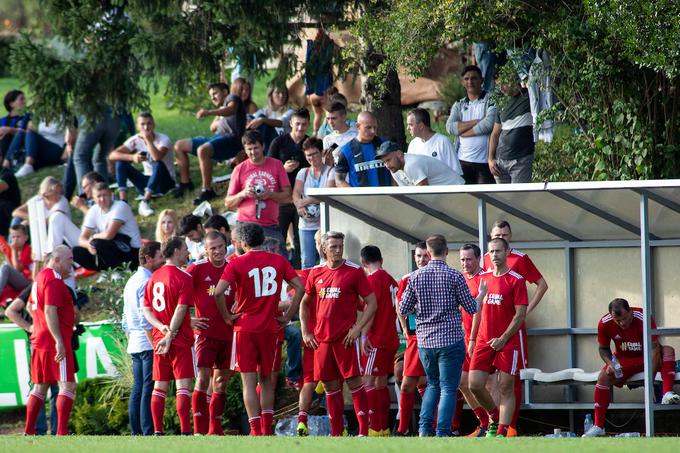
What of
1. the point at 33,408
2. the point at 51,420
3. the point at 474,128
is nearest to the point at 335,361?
the point at 33,408

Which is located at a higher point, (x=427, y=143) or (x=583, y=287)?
(x=427, y=143)

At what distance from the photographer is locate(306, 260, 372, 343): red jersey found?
1189 cm

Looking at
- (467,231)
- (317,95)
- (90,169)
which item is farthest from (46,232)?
(467,231)

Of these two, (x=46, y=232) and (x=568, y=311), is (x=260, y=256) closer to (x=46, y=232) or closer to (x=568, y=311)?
(x=568, y=311)

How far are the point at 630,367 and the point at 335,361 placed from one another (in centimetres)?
310

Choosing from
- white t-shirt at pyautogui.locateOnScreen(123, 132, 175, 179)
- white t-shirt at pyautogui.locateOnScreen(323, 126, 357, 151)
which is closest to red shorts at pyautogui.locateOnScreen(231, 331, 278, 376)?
white t-shirt at pyautogui.locateOnScreen(323, 126, 357, 151)

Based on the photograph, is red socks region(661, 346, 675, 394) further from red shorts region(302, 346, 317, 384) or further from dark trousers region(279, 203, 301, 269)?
dark trousers region(279, 203, 301, 269)

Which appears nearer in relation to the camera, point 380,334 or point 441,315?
point 441,315

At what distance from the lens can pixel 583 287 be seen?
14016mm

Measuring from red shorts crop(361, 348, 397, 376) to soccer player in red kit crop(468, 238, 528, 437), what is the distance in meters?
1.08

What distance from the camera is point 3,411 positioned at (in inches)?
649

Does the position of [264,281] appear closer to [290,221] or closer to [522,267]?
[522,267]

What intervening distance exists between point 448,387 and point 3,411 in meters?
7.67

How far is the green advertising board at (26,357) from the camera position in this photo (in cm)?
1566
